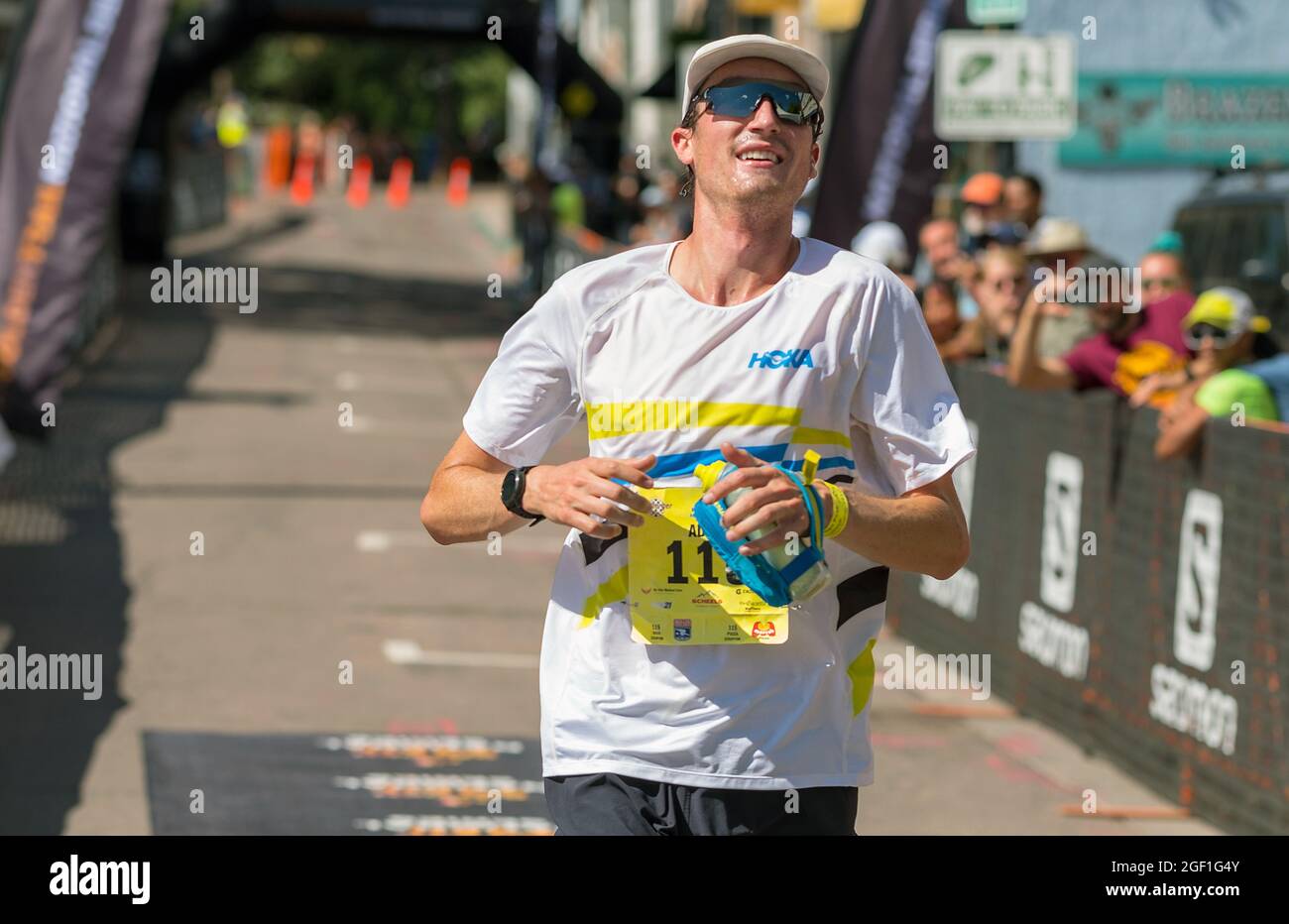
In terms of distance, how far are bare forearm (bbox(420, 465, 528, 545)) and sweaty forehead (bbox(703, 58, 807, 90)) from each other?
0.84 metres

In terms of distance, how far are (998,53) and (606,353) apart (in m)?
8.89

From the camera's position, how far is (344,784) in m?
7.93

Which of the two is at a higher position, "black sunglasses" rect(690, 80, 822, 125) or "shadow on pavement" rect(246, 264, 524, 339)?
"black sunglasses" rect(690, 80, 822, 125)

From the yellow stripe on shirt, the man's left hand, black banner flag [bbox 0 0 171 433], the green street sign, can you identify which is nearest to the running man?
the yellow stripe on shirt

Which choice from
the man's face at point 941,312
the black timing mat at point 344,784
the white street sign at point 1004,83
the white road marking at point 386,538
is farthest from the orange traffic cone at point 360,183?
the black timing mat at point 344,784

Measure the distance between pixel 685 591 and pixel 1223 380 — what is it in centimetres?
486

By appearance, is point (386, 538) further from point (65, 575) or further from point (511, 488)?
point (511, 488)

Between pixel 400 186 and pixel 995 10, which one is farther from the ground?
pixel 400 186

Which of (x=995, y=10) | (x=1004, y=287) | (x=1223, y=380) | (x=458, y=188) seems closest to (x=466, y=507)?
(x=1223, y=380)

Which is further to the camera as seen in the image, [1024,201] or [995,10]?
[995,10]

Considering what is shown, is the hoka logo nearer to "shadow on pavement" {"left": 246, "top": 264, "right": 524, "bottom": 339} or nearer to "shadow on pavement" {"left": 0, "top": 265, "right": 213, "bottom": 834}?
"shadow on pavement" {"left": 0, "top": 265, "right": 213, "bottom": 834}

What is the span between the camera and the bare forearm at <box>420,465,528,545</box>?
12.4ft

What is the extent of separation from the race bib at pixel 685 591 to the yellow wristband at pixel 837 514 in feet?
0.78
